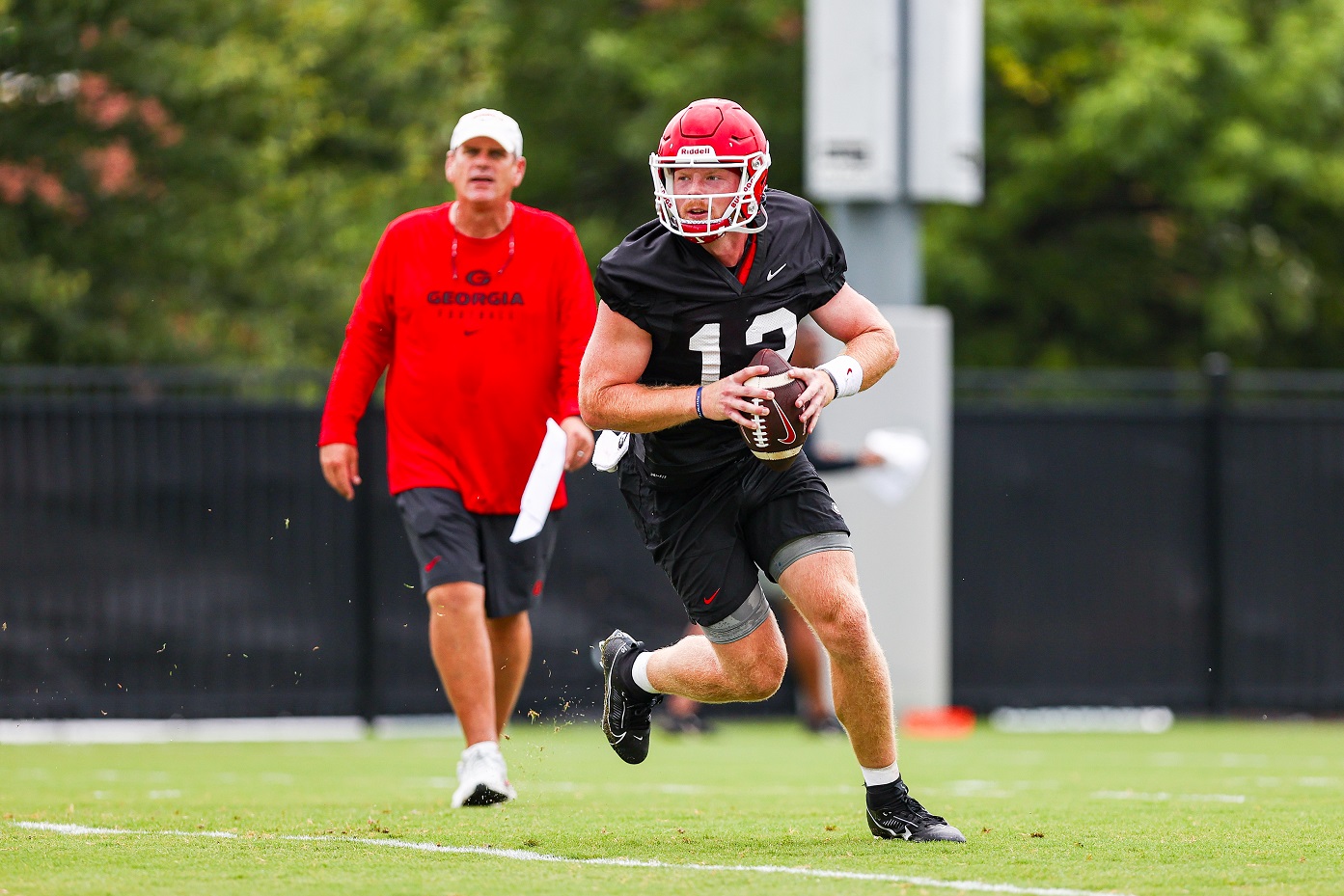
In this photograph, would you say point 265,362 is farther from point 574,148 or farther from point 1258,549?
point 1258,549

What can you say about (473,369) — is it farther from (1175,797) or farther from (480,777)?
(1175,797)

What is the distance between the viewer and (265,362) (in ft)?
53.5

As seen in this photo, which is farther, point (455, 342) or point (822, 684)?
point (822, 684)

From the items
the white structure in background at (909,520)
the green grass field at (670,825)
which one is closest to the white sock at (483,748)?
the green grass field at (670,825)

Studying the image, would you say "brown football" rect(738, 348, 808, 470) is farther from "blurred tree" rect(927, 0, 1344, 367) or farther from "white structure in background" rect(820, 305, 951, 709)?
"blurred tree" rect(927, 0, 1344, 367)

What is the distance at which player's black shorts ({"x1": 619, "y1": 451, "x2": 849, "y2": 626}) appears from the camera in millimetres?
5340

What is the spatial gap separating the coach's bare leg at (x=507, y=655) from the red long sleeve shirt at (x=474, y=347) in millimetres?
475

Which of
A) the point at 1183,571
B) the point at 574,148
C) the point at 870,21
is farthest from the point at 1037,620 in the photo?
the point at 574,148

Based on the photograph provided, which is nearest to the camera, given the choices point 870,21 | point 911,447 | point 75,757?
point 75,757

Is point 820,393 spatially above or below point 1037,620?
above

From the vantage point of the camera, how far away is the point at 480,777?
641 centimetres

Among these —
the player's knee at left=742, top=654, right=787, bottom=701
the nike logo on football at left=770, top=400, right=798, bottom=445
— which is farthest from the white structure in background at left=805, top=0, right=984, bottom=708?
the nike logo on football at left=770, top=400, right=798, bottom=445

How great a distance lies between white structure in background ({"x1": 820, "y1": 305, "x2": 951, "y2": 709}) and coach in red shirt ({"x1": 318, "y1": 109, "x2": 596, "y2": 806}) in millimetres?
5264

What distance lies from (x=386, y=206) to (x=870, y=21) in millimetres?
8310
